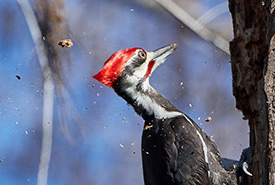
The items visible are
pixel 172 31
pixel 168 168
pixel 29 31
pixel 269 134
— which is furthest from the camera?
pixel 172 31

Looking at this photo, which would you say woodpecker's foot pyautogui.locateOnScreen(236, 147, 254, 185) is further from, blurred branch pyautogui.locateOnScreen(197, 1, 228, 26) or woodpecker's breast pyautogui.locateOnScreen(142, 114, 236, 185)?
blurred branch pyautogui.locateOnScreen(197, 1, 228, 26)

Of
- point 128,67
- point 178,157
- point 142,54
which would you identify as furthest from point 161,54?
point 178,157

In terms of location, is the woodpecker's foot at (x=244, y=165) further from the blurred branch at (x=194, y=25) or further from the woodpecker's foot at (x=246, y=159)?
the blurred branch at (x=194, y=25)

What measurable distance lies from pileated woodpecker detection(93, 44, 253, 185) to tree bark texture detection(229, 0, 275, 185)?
0.37m

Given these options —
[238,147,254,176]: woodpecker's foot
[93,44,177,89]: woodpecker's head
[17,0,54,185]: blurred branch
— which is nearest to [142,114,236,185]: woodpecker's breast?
[238,147,254,176]: woodpecker's foot

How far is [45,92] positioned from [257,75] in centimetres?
308

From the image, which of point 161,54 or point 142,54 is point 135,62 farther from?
point 161,54

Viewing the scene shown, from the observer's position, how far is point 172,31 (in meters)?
5.52

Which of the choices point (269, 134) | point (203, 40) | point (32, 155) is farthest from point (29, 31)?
point (269, 134)

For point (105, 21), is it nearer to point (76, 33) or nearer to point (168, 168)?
point (76, 33)

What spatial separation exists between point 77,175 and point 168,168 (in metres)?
2.69

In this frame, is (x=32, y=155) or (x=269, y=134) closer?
(x=269, y=134)

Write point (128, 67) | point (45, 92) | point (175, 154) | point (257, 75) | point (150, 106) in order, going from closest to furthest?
point (257, 75)
point (175, 154)
point (150, 106)
point (128, 67)
point (45, 92)

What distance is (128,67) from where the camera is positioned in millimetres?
3414
